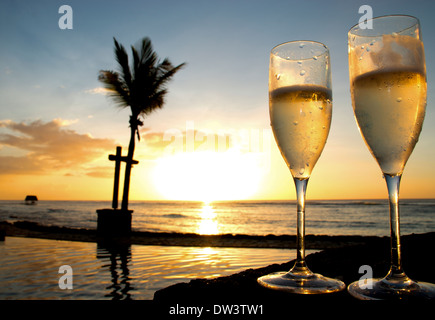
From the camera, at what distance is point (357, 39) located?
0.94 m

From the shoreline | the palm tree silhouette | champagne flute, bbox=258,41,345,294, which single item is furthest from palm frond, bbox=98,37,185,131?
champagne flute, bbox=258,41,345,294

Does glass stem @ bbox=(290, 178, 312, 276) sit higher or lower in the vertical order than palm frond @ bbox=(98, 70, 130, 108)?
lower

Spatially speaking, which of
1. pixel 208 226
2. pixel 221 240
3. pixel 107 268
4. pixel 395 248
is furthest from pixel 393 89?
pixel 208 226

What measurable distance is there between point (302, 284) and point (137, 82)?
1109cm

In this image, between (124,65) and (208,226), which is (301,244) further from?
(208,226)

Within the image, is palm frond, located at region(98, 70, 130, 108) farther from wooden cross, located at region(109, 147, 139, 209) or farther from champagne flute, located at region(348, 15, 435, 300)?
champagne flute, located at region(348, 15, 435, 300)

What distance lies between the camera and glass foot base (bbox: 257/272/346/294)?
74cm

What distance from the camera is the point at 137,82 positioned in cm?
1103

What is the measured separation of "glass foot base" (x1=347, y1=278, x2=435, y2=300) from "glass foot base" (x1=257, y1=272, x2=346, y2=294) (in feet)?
0.17

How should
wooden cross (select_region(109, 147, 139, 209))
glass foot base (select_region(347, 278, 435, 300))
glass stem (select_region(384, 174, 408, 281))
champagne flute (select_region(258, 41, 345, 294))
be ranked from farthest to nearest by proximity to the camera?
1. wooden cross (select_region(109, 147, 139, 209))
2. champagne flute (select_region(258, 41, 345, 294))
3. glass stem (select_region(384, 174, 408, 281))
4. glass foot base (select_region(347, 278, 435, 300))

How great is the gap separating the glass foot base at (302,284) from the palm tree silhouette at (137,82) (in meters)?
10.2

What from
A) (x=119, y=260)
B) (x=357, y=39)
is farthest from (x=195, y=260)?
(x=357, y=39)
